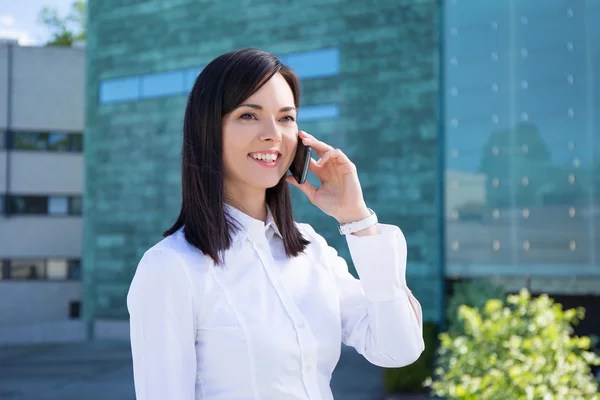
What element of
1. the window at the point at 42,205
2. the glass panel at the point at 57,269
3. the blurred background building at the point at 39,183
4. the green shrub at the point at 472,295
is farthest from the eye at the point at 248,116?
the window at the point at 42,205

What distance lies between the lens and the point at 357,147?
1678cm

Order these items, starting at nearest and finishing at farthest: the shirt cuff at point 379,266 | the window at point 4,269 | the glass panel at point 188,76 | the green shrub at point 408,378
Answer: the shirt cuff at point 379,266
the green shrub at point 408,378
the glass panel at point 188,76
the window at point 4,269

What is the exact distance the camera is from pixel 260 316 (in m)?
1.77

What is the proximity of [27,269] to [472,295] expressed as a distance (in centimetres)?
1822

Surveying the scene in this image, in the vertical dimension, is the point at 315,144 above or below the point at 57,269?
above

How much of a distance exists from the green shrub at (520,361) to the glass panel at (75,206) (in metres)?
22.9

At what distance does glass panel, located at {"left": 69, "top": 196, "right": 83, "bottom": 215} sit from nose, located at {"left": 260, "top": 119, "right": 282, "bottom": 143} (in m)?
25.7

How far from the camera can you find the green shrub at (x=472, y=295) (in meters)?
14.1

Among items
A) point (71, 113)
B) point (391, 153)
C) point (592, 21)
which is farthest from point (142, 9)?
point (592, 21)

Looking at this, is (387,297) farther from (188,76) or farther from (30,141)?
(30,141)

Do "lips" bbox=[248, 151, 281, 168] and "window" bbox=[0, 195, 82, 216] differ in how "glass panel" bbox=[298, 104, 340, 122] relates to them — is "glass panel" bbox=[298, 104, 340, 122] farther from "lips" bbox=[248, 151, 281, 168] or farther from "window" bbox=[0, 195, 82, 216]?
"lips" bbox=[248, 151, 281, 168]

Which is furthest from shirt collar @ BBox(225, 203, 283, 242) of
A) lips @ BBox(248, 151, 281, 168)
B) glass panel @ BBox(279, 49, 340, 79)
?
glass panel @ BBox(279, 49, 340, 79)

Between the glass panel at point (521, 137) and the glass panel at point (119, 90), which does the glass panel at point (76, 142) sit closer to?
the glass panel at point (119, 90)

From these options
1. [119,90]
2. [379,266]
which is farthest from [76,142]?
[379,266]
